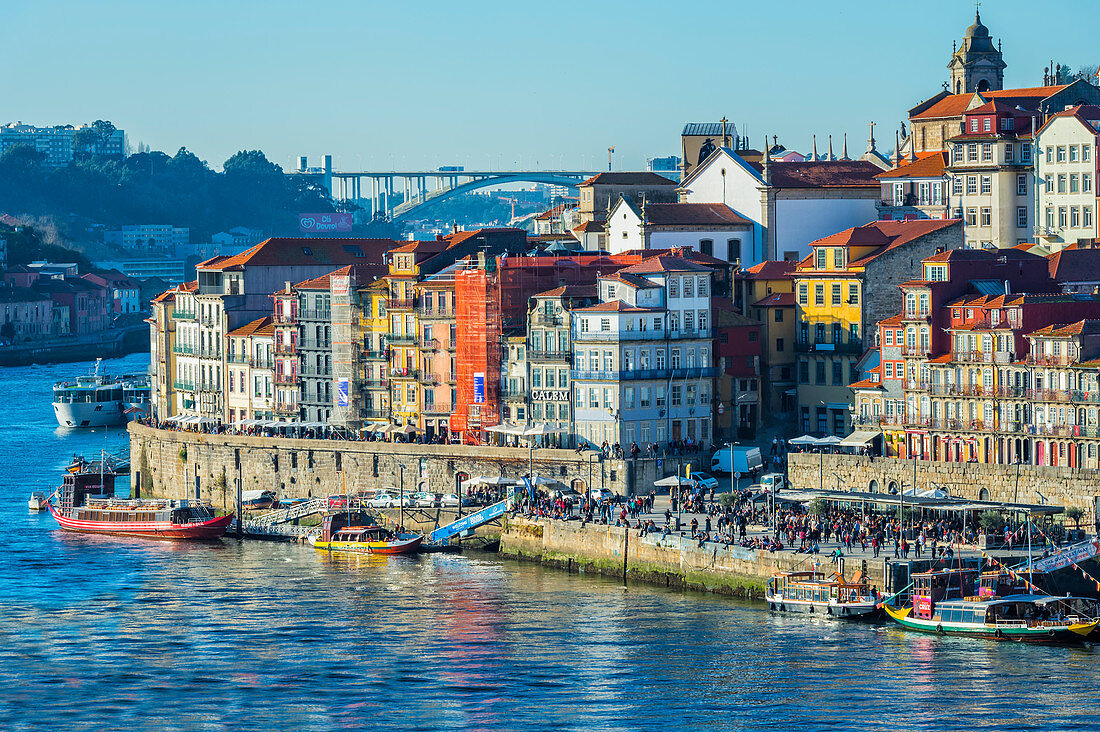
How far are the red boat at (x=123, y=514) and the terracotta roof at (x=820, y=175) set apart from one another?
34923mm

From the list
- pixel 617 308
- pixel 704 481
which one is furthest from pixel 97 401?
pixel 704 481

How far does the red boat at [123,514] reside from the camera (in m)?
117

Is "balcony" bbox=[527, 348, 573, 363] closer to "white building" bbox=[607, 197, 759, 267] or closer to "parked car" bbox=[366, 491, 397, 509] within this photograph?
"parked car" bbox=[366, 491, 397, 509]

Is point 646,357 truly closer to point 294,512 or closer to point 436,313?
point 436,313

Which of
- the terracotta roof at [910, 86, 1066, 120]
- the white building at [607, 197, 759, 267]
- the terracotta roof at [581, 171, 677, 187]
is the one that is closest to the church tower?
the terracotta roof at [910, 86, 1066, 120]

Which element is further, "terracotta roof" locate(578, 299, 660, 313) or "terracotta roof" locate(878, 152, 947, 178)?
"terracotta roof" locate(878, 152, 947, 178)

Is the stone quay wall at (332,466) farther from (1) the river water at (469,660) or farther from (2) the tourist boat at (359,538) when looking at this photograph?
(1) the river water at (469,660)

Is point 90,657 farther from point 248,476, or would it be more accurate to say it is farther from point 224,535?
point 248,476

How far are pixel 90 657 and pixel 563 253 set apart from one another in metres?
51.3

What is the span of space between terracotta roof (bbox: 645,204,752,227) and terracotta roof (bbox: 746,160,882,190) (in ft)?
9.00

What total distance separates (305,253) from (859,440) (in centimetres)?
4572

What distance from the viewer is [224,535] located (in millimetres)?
116750

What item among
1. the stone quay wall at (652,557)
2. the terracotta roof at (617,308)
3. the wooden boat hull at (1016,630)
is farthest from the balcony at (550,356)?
the wooden boat hull at (1016,630)

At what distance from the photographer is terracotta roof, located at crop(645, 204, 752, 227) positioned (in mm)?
131750
